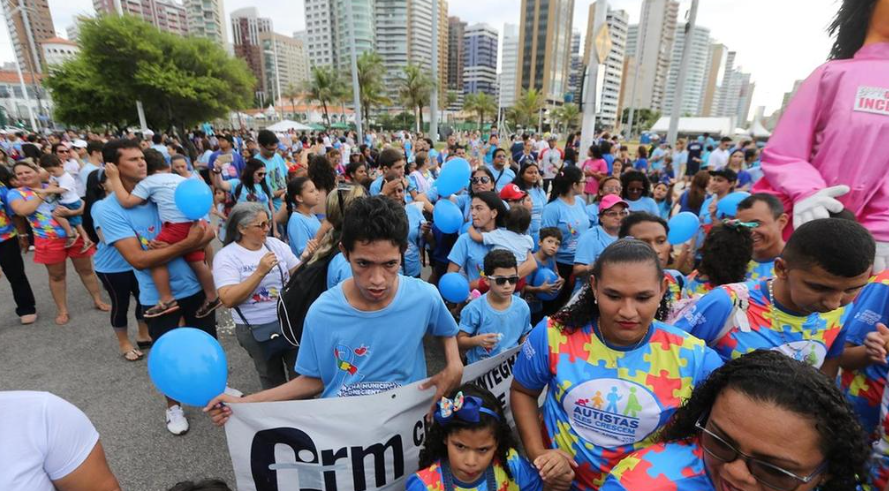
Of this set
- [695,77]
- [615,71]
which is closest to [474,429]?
[615,71]

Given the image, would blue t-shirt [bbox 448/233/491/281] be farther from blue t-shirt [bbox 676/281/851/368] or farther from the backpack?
blue t-shirt [bbox 676/281/851/368]

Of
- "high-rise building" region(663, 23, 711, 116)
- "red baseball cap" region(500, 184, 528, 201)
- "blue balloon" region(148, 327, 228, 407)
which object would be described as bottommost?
"blue balloon" region(148, 327, 228, 407)

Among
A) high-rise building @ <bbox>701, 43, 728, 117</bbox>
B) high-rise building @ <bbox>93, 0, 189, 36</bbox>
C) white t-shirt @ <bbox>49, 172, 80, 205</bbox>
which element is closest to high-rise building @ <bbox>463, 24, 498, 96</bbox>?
high-rise building @ <bbox>701, 43, 728, 117</bbox>

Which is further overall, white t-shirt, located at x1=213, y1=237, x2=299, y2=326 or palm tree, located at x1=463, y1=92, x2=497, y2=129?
palm tree, located at x1=463, y1=92, x2=497, y2=129

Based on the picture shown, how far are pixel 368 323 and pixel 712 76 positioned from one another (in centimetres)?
12841

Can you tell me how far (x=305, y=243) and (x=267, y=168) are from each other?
321cm


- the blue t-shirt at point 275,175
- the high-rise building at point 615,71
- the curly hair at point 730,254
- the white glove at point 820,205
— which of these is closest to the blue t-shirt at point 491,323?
the curly hair at point 730,254

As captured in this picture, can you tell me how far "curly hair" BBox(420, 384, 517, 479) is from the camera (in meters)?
1.83

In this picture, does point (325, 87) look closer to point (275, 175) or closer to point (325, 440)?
point (275, 175)

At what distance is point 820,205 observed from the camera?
6.01ft

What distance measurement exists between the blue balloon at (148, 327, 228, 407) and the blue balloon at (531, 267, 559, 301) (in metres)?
2.89

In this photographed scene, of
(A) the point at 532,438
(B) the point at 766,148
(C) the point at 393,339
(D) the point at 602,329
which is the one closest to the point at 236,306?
(C) the point at 393,339

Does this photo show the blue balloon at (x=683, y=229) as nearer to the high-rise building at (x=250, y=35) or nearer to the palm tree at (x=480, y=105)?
the palm tree at (x=480, y=105)

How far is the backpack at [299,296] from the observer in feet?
7.90
